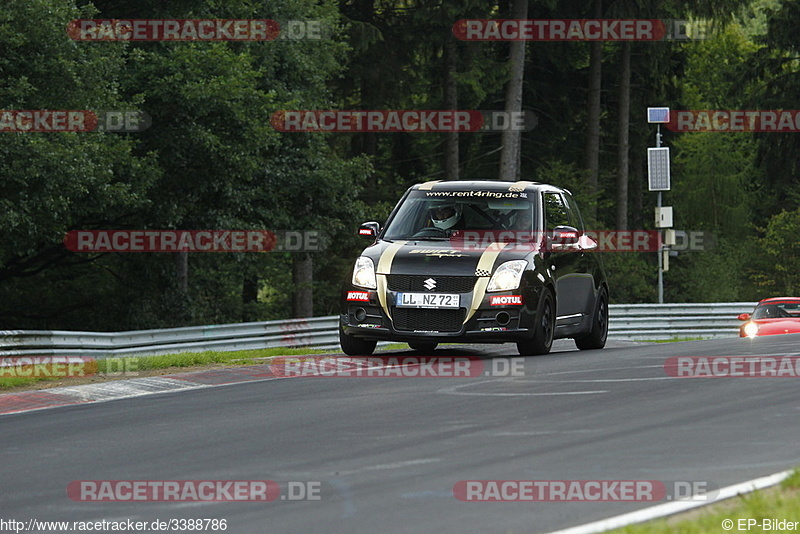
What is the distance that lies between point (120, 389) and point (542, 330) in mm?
4675

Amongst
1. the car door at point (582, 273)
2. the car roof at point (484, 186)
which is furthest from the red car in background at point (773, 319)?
the car roof at point (484, 186)

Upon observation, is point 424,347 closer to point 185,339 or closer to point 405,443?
point 185,339

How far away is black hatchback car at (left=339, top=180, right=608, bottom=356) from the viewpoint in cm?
1423

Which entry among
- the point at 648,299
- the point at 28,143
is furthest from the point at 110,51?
the point at 648,299

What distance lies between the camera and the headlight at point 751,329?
25891 mm

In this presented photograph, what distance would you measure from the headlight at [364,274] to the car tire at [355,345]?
748mm

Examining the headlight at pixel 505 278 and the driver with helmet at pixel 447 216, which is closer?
the headlight at pixel 505 278

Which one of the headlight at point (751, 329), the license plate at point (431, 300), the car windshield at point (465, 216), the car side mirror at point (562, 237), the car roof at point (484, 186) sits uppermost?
the car roof at point (484, 186)

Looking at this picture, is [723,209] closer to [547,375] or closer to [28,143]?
[28,143]

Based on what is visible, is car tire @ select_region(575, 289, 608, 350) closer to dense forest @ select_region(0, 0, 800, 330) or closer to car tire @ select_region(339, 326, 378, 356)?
car tire @ select_region(339, 326, 378, 356)

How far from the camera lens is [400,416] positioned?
1044cm

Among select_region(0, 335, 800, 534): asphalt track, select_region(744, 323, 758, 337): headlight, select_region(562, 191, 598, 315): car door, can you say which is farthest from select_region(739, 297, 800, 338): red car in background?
select_region(0, 335, 800, 534): asphalt track

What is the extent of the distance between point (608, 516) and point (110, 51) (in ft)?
68.5

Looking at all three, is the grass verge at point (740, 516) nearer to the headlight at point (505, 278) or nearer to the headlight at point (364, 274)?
the headlight at point (505, 278)
